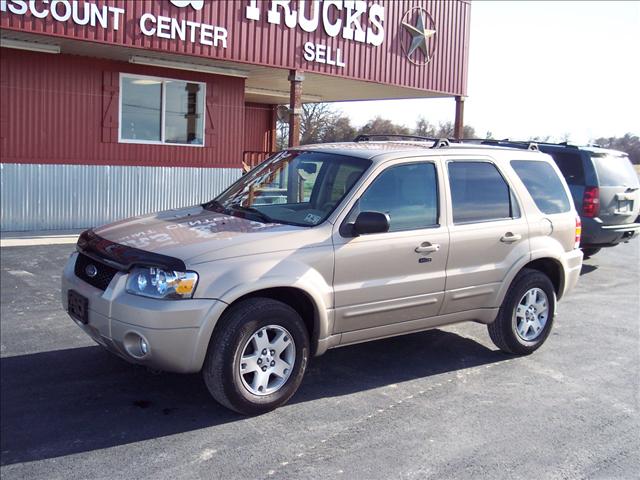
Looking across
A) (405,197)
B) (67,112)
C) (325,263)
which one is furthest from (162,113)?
(325,263)

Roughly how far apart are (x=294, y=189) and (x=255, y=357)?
1675 millimetres

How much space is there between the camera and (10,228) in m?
12.7

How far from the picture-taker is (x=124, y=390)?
501 cm

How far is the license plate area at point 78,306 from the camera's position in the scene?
15.3ft

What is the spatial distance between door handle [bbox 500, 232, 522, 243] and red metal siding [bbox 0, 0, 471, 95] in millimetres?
8540

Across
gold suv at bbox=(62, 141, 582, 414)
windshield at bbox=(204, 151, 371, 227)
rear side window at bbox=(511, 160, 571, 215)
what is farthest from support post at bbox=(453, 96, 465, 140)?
windshield at bbox=(204, 151, 371, 227)

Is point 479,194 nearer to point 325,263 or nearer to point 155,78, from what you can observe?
point 325,263

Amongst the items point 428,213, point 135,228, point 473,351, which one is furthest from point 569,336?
point 135,228

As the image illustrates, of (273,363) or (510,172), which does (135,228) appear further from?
(510,172)

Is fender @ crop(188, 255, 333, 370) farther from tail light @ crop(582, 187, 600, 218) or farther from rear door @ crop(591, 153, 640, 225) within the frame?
rear door @ crop(591, 153, 640, 225)

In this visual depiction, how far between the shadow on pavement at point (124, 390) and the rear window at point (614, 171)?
5213mm

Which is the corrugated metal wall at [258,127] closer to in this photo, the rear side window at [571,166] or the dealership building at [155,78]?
the dealership building at [155,78]

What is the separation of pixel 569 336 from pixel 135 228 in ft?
14.8

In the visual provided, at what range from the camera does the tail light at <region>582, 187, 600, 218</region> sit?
10352mm
